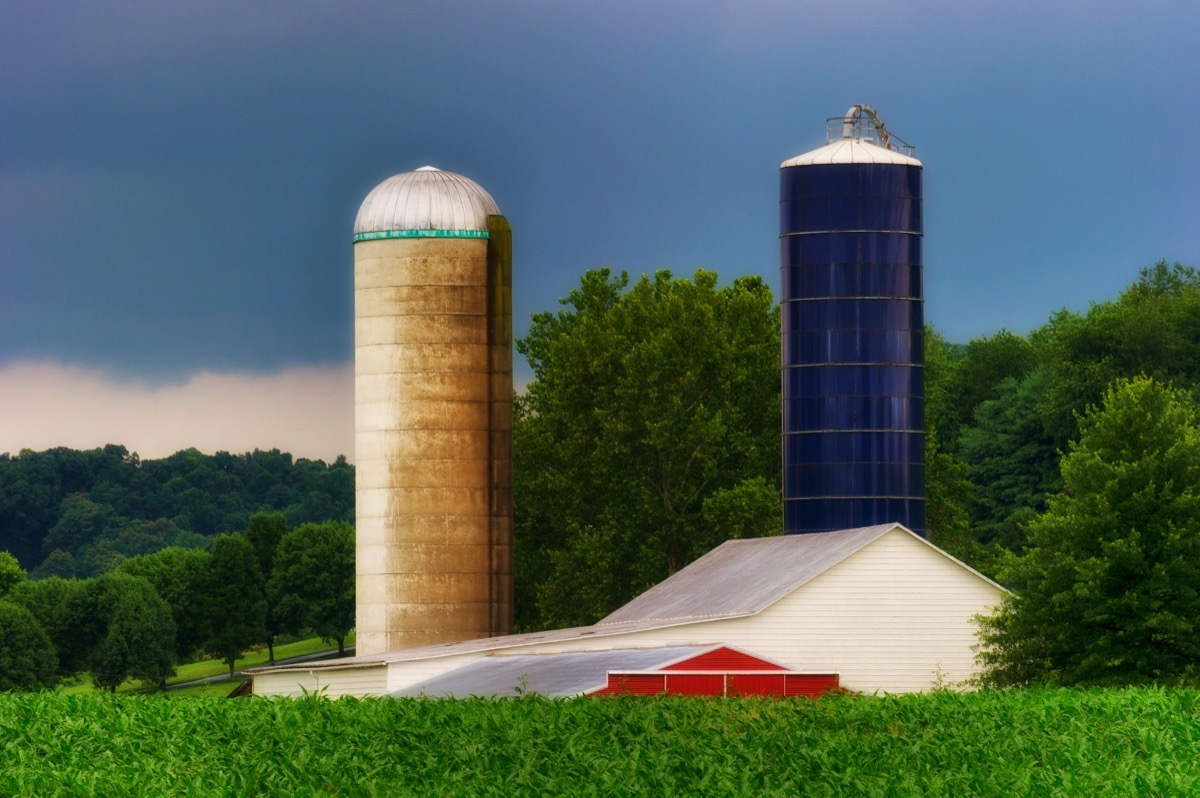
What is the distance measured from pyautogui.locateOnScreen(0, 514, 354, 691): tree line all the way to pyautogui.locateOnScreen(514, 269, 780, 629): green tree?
175ft

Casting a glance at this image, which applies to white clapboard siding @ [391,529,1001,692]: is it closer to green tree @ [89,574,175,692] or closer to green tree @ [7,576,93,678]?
green tree @ [89,574,175,692]

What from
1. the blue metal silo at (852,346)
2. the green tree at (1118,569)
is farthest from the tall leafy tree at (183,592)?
the green tree at (1118,569)

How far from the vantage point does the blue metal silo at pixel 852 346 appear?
2285 inches

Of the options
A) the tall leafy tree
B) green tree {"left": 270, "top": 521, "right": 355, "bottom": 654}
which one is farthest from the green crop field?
the tall leafy tree

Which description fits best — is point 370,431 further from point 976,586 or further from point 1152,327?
point 1152,327

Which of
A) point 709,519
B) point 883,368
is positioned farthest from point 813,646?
point 709,519

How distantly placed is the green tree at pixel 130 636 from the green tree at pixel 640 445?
179 ft

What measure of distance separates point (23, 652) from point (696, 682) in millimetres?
83546

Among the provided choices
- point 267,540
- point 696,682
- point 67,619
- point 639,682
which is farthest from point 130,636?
point 696,682

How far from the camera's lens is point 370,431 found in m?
61.6

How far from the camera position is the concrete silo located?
6094cm

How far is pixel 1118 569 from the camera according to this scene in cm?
4534

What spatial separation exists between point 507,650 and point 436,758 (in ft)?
82.4

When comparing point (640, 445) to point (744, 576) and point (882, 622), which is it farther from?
point (882, 622)
